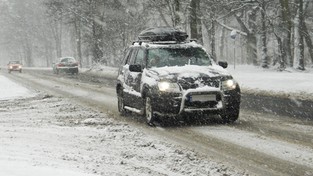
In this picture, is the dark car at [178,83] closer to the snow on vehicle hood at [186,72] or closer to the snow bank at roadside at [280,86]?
the snow on vehicle hood at [186,72]

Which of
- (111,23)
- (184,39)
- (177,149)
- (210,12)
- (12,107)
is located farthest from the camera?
(111,23)

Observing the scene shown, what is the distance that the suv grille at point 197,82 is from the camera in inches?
380

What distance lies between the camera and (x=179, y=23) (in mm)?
29891

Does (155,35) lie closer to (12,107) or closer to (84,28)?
(12,107)

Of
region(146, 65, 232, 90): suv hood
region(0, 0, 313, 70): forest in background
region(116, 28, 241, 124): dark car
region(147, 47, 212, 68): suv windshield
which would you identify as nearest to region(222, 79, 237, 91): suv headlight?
region(116, 28, 241, 124): dark car

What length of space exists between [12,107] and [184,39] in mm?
6365

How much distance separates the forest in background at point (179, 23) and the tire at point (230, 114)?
58.6ft

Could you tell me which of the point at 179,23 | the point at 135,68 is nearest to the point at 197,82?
the point at 135,68

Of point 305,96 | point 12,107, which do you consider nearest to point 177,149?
point 12,107

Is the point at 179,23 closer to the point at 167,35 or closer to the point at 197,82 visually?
the point at 167,35

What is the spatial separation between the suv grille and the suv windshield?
3.30ft

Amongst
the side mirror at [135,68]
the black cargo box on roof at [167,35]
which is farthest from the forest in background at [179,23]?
the side mirror at [135,68]

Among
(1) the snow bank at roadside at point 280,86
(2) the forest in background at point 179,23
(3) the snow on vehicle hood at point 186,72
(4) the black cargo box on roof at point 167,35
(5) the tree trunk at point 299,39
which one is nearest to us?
(3) the snow on vehicle hood at point 186,72

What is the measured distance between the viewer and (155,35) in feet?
38.4
